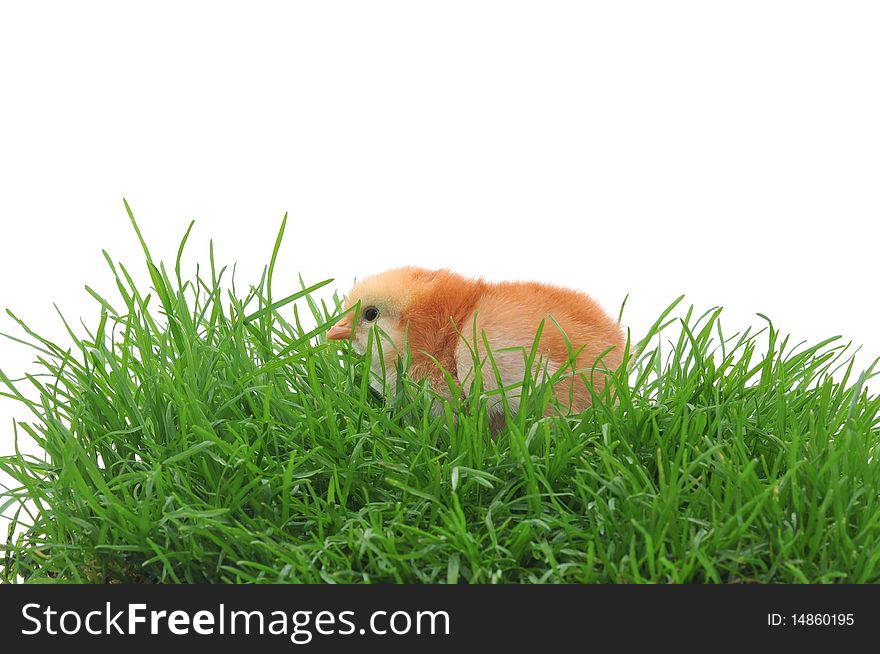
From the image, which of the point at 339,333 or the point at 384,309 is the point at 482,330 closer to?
the point at 384,309

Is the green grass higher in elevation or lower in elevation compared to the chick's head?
lower

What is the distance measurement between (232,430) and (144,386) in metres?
0.34

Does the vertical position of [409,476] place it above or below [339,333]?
below

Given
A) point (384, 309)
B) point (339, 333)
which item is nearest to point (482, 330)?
point (384, 309)

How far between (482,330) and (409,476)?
0.41 m

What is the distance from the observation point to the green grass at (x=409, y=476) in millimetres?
1679

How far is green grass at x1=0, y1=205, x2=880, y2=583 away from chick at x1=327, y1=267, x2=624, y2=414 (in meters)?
0.08

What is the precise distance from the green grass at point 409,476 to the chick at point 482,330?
8cm

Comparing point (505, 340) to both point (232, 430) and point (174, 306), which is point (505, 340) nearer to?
point (232, 430)

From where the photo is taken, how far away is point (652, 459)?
195cm

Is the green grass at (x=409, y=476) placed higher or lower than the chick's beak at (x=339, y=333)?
lower

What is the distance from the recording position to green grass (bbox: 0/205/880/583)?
66.1 inches

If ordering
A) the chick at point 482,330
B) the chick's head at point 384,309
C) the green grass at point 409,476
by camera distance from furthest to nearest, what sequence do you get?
the chick's head at point 384,309 → the chick at point 482,330 → the green grass at point 409,476

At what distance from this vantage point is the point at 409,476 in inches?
74.8
